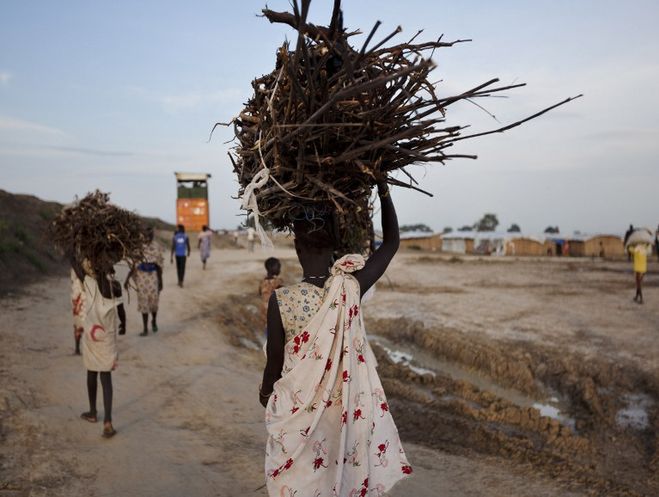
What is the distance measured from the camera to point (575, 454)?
5.51m

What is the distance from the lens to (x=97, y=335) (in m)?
5.23

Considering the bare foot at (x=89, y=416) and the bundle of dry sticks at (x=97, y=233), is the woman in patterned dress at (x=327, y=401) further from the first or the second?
the bare foot at (x=89, y=416)

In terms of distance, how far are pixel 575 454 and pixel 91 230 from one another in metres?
5.22

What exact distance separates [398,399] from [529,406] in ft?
5.62

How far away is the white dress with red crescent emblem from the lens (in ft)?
17.1

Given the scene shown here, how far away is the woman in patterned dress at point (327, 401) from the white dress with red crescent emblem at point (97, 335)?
133 inches

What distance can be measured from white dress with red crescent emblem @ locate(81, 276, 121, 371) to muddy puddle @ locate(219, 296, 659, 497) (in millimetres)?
3126

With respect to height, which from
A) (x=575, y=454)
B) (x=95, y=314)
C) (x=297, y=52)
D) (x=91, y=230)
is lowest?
(x=575, y=454)

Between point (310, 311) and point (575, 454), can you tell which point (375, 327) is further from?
point (310, 311)

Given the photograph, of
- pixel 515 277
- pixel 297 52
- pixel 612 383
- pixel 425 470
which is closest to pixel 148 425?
pixel 425 470

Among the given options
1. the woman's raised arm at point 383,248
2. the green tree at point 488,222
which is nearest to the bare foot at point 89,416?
the woman's raised arm at point 383,248

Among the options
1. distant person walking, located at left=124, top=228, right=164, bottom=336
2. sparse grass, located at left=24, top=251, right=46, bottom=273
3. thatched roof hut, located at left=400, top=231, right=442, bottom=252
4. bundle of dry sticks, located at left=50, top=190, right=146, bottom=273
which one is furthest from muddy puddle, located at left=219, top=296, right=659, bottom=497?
thatched roof hut, located at left=400, top=231, right=442, bottom=252

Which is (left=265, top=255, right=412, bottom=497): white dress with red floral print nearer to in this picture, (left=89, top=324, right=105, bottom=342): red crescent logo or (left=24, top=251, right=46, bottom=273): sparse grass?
(left=89, top=324, right=105, bottom=342): red crescent logo

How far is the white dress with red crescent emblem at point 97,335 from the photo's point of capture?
5227 millimetres
